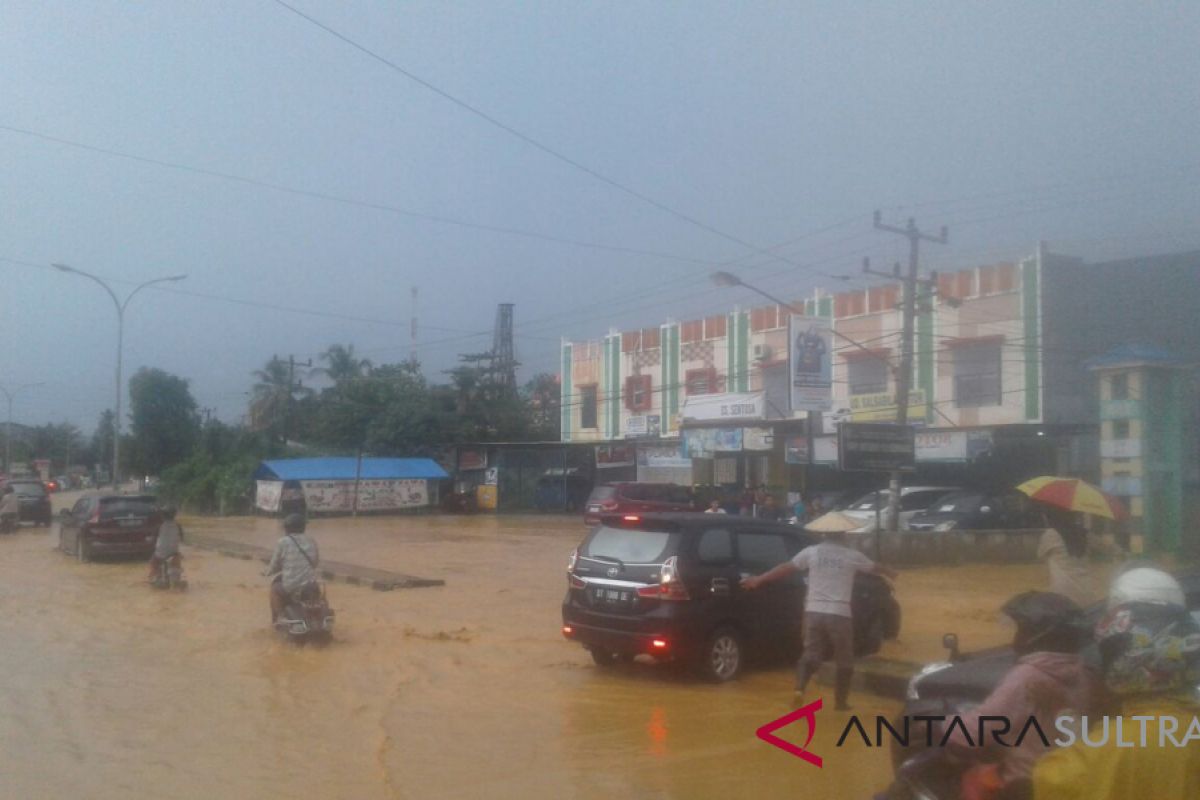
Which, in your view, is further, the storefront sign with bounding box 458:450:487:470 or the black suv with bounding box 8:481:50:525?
the storefront sign with bounding box 458:450:487:470

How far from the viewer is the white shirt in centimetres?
930

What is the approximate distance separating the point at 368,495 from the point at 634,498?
50.2 ft

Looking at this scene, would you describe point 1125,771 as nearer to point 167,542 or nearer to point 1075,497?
point 1075,497

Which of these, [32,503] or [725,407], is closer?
[32,503]

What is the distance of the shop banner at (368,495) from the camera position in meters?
45.1

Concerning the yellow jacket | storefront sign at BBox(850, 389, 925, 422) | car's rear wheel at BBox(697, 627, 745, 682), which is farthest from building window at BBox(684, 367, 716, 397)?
the yellow jacket

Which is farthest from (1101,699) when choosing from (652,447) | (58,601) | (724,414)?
(652,447)

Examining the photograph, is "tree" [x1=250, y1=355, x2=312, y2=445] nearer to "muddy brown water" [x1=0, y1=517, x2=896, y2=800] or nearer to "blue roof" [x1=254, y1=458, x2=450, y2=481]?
"blue roof" [x1=254, y1=458, x2=450, y2=481]

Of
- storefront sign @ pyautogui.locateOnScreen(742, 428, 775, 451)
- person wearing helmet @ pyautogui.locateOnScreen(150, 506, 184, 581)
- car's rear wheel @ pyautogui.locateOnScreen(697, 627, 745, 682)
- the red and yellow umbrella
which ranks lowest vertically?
car's rear wheel @ pyautogui.locateOnScreen(697, 627, 745, 682)

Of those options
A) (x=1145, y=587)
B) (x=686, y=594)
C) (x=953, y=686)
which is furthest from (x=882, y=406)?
(x=953, y=686)

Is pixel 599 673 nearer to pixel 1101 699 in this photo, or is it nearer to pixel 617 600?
pixel 617 600

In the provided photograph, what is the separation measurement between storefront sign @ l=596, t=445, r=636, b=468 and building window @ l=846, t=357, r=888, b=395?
9834 millimetres

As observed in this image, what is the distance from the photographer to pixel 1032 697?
3.72 m

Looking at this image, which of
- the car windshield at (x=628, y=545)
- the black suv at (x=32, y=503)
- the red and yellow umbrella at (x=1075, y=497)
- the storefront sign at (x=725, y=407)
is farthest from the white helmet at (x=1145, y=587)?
the black suv at (x=32, y=503)
